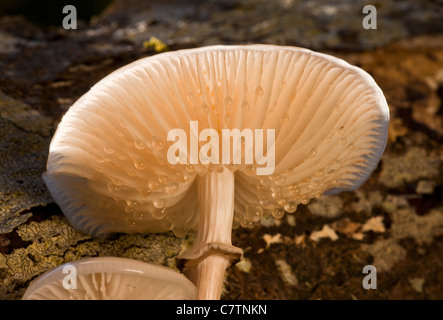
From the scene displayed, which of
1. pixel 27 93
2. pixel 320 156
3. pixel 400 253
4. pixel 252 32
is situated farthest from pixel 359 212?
pixel 27 93

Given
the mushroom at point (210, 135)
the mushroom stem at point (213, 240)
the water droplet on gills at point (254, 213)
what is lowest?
the mushroom stem at point (213, 240)

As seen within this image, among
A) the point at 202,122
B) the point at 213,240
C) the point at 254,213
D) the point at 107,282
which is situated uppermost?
the point at 202,122

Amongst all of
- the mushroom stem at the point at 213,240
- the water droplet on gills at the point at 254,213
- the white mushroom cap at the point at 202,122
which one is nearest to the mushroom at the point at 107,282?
the mushroom stem at the point at 213,240

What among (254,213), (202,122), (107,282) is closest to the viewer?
(107,282)

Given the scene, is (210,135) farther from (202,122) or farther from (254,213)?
(254,213)

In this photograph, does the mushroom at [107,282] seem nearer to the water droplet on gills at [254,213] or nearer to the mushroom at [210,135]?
the mushroom at [210,135]

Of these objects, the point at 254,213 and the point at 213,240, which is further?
the point at 254,213

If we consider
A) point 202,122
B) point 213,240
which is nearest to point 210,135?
point 202,122

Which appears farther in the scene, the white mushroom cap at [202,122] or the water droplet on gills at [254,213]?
the water droplet on gills at [254,213]
